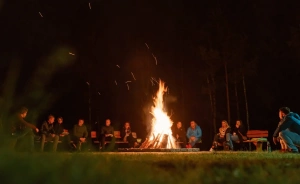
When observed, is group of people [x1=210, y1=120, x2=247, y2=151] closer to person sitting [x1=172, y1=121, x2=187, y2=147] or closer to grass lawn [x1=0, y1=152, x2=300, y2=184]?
person sitting [x1=172, y1=121, x2=187, y2=147]

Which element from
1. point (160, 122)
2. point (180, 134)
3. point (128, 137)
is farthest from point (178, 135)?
point (160, 122)

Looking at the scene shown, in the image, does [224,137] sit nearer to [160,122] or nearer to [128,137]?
[160,122]

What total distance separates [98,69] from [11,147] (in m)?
26.6

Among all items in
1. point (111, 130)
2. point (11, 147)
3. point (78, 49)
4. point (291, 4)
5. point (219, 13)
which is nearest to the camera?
point (11, 147)

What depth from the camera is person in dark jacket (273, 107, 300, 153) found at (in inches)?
522

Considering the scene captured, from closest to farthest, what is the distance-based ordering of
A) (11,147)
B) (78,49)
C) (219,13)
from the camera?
(11,147)
(219,13)
(78,49)

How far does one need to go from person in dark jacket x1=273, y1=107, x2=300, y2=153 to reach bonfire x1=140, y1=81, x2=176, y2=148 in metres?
4.08

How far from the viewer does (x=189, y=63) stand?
33.1 meters

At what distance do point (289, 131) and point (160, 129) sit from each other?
4.60m

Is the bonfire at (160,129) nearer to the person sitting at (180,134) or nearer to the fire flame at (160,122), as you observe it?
the fire flame at (160,122)

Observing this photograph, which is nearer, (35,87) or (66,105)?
(35,87)

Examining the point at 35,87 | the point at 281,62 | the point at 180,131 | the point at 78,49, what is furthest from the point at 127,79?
the point at 35,87

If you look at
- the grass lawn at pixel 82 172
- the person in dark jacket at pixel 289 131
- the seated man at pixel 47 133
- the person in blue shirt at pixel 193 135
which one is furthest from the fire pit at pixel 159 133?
the grass lawn at pixel 82 172

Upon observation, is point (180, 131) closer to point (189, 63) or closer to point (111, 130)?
point (111, 130)
